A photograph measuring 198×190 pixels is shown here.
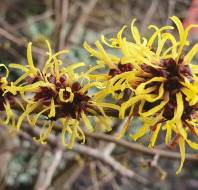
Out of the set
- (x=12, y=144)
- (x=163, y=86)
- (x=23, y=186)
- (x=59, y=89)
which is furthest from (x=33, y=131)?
(x=23, y=186)

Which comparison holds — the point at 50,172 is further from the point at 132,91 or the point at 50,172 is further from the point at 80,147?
the point at 132,91

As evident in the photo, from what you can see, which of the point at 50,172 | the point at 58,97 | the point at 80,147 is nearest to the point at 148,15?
→ the point at 80,147

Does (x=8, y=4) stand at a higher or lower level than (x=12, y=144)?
higher

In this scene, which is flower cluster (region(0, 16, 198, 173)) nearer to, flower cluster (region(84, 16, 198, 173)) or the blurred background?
flower cluster (region(84, 16, 198, 173))

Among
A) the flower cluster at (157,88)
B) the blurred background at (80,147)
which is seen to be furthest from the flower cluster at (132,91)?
the blurred background at (80,147)

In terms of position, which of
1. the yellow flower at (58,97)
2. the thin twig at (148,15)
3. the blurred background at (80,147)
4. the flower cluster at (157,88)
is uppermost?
the flower cluster at (157,88)

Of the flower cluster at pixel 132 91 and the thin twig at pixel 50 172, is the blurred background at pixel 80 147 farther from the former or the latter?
the flower cluster at pixel 132 91

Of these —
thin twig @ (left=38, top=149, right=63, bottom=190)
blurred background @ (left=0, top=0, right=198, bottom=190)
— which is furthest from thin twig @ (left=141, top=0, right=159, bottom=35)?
thin twig @ (left=38, top=149, right=63, bottom=190)

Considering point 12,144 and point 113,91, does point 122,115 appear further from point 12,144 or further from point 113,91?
point 12,144
